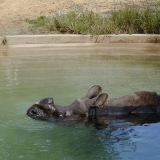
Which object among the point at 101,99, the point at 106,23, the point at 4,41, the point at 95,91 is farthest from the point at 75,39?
the point at 101,99

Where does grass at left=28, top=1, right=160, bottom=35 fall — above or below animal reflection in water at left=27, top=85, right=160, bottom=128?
above

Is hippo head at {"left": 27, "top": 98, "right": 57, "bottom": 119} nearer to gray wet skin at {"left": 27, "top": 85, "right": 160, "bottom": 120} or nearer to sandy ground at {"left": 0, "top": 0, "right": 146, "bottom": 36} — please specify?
gray wet skin at {"left": 27, "top": 85, "right": 160, "bottom": 120}

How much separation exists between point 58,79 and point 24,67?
4.11ft

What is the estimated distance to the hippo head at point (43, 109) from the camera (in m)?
5.72

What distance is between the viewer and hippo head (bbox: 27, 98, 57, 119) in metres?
5.72

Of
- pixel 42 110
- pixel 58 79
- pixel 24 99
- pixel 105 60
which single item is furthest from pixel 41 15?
pixel 42 110

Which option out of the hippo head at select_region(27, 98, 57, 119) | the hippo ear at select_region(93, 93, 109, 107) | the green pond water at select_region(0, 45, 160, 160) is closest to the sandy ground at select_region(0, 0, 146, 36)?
the green pond water at select_region(0, 45, 160, 160)

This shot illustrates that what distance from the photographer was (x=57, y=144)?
521 cm

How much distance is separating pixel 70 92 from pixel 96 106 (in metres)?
1.42

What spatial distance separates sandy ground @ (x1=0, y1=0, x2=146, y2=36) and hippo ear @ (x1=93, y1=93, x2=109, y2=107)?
715cm

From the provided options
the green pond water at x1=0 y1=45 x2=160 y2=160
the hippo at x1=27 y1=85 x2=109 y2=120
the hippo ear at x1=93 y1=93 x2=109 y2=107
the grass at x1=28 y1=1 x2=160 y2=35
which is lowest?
the green pond water at x1=0 y1=45 x2=160 y2=160

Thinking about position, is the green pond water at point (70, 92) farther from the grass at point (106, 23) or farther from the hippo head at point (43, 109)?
the grass at point (106, 23)

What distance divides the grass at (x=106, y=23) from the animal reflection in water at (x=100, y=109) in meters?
5.83

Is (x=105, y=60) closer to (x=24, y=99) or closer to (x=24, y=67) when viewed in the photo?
(x=24, y=67)
